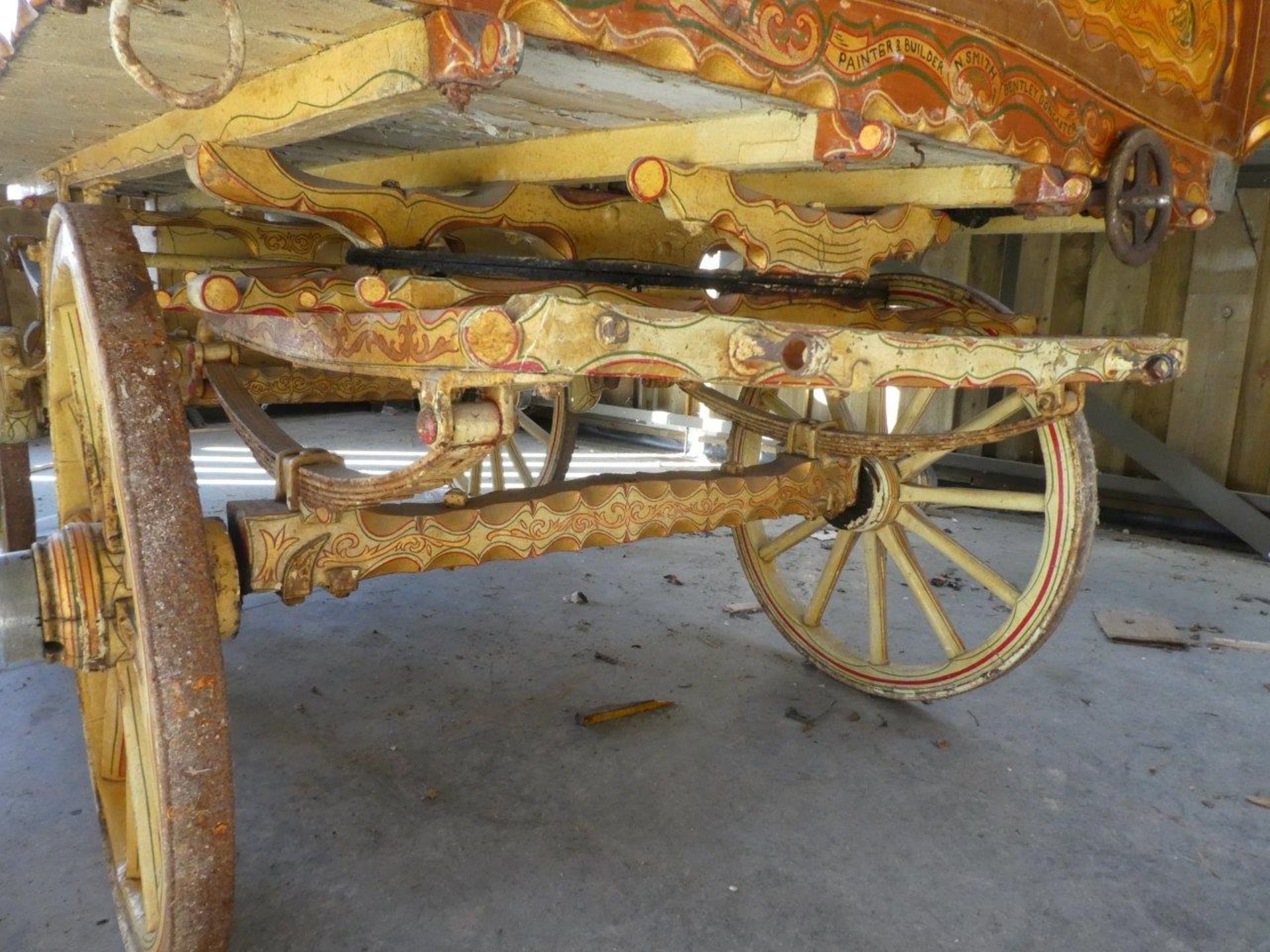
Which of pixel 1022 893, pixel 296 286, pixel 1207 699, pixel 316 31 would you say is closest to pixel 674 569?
pixel 1207 699

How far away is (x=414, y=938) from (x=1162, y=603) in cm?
348

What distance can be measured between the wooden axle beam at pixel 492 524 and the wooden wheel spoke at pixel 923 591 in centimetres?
51

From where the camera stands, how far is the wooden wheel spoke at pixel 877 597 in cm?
271

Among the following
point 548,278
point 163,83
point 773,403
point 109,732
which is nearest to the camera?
point 163,83

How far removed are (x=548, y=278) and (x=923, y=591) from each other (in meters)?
1.49

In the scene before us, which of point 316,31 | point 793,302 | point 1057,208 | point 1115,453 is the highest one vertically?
point 316,31

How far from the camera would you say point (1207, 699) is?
2879mm

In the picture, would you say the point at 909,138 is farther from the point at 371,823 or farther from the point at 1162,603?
the point at 1162,603

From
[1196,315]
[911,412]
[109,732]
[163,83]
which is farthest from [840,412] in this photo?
[1196,315]

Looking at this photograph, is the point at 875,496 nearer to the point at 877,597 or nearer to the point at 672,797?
the point at 877,597

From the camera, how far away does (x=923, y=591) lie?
263 centimetres

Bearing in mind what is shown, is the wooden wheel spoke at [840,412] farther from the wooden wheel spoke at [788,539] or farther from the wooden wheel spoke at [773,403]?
the wooden wheel spoke at [788,539]

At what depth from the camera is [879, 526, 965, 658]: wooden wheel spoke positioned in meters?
2.56

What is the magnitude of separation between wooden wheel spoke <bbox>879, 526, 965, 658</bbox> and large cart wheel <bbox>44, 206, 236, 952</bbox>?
201cm
